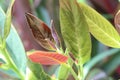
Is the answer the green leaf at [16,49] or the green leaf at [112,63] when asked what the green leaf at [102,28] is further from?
the green leaf at [112,63]

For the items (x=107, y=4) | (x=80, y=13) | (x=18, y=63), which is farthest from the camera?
(x=107, y=4)

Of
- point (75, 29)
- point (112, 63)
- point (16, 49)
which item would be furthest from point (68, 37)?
point (112, 63)

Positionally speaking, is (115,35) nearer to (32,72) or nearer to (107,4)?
(32,72)

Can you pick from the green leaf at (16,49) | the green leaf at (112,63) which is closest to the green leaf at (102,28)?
the green leaf at (16,49)

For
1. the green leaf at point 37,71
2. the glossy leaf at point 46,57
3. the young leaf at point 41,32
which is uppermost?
the young leaf at point 41,32

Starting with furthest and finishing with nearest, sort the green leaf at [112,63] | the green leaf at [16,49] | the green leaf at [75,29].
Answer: the green leaf at [112,63]
the green leaf at [16,49]
the green leaf at [75,29]

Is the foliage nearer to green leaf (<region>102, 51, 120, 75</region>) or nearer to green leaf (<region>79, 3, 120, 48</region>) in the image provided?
green leaf (<region>79, 3, 120, 48</region>)

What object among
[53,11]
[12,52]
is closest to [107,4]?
[53,11]
